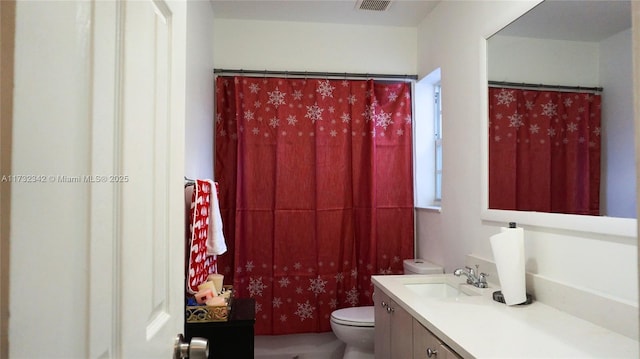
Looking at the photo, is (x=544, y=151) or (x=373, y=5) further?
(x=373, y=5)

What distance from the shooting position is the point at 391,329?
1.58 meters

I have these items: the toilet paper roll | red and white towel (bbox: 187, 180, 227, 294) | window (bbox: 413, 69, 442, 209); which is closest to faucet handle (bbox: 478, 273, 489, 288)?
the toilet paper roll

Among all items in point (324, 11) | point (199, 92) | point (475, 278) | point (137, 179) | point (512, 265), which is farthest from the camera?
point (324, 11)

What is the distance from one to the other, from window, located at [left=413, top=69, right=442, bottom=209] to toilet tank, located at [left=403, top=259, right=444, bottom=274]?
0.45 metres

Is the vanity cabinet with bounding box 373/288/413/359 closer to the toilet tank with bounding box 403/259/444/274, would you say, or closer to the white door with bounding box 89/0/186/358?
the toilet tank with bounding box 403/259/444/274

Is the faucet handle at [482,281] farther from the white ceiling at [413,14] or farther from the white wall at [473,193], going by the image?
the white ceiling at [413,14]

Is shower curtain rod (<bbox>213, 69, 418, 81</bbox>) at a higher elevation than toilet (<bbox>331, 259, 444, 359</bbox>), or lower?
higher

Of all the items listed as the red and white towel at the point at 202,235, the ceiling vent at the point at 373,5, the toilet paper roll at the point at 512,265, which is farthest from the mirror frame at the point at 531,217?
the red and white towel at the point at 202,235

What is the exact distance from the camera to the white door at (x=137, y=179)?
0.48 m

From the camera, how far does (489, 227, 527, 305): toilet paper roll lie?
1.35m

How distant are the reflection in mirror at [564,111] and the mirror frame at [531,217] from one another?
0.02 meters

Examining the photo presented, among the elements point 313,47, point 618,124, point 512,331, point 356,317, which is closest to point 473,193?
point 618,124

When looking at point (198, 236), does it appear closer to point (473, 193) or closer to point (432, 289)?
point (432, 289)

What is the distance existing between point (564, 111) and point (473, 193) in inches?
24.6
